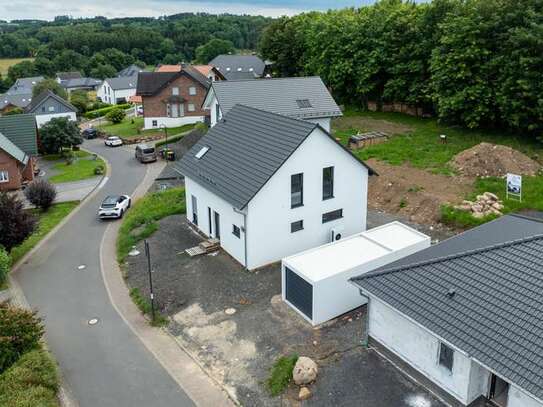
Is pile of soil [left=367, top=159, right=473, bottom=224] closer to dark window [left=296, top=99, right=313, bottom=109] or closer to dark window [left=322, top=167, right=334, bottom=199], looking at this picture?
dark window [left=322, top=167, right=334, bottom=199]

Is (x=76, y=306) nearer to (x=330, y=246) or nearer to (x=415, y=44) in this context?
(x=330, y=246)

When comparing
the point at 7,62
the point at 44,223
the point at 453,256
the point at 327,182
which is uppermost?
the point at 7,62

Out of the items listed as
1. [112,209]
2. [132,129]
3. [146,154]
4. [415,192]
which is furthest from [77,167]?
[415,192]

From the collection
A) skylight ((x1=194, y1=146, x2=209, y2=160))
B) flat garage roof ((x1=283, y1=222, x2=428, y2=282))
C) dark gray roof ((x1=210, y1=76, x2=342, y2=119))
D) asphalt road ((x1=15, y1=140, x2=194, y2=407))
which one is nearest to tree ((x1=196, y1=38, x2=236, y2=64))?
dark gray roof ((x1=210, y1=76, x2=342, y2=119))

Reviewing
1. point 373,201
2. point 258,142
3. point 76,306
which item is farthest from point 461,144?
point 76,306

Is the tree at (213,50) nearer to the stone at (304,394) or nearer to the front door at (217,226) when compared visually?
the front door at (217,226)

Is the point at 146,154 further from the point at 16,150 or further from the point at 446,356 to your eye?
the point at 446,356

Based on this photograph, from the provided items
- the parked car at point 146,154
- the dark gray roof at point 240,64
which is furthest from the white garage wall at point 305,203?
the dark gray roof at point 240,64
